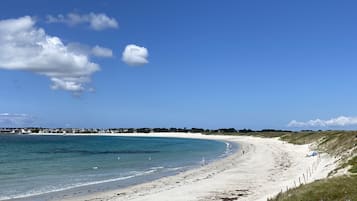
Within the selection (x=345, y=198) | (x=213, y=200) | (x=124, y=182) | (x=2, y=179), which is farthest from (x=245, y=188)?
(x=2, y=179)

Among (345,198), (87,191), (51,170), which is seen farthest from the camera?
(51,170)

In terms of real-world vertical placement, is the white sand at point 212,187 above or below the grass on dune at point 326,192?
below

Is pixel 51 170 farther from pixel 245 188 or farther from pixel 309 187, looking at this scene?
pixel 309 187

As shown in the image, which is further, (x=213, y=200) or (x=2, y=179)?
(x=2, y=179)

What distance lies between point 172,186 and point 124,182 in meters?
5.56

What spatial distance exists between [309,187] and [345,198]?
99.7 inches

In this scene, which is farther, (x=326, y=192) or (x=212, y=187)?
(x=212, y=187)

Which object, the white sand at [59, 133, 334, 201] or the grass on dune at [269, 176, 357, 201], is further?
A: the white sand at [59, 133, 334, 201]

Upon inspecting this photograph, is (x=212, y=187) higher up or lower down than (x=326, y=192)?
lower down

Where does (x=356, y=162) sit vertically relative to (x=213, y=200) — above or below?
above

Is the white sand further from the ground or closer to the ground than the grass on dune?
closer to the ground

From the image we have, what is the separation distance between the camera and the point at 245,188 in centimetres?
3117

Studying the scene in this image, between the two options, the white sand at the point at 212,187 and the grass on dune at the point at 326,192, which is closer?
the grass on dune at the point at 326,192

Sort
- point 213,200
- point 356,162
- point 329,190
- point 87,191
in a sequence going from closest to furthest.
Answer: point 329,190, point 213,200, point 356,162, point 87,191
